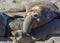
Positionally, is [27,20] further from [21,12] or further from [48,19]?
[21,12]

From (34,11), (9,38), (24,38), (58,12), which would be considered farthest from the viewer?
(58,12)

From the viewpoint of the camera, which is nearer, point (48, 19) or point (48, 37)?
point (48, 37)

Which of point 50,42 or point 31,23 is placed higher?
point 31,23

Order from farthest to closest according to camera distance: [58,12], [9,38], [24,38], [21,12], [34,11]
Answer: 1. [21,12]
2. [58,12]
3. [34,11]
4. [9,38]
5. [24,38]

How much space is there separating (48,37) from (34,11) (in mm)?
446

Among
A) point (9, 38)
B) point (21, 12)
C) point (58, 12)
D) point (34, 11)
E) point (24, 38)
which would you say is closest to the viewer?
point (24, 38)

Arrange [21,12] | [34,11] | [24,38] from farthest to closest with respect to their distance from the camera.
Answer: [21,12], [34,11], [24,38]

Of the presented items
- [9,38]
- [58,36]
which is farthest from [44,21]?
[9,38]

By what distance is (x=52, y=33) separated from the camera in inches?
141

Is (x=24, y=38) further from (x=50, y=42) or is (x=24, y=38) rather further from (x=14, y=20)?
(x=14, y=20)

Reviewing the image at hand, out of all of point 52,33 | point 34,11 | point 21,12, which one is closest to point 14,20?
point 34,11

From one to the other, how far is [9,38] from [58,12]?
107 centimetres

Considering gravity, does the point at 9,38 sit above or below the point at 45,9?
below

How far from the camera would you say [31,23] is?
3342 millimetres
